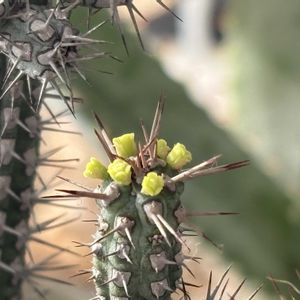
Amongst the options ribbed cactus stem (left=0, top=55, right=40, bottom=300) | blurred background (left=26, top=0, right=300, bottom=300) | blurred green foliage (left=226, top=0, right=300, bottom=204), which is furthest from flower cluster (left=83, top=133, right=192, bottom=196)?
blurred green foliage (left=226, top=0, right=300, bottom=204)

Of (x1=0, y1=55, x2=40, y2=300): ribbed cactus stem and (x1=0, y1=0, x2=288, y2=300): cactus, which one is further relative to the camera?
(x1=0, y1=55, x2=40, y2=300): ribbed cactus stem

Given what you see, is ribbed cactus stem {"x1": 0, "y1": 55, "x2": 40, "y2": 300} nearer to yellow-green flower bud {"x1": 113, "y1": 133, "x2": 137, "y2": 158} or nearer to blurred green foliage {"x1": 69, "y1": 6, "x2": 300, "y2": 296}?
yellow-green flower bud {"x1": 113, "y1": 133, "x2": 137, "y2": 158}

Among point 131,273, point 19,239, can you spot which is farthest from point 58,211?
point 131,273

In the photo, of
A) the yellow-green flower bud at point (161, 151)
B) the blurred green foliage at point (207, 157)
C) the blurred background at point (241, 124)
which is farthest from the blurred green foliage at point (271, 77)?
the yellow-green flower bud at point (161, 151)

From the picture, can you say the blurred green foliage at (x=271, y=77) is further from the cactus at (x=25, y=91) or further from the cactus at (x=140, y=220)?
the cactus at (x=140, y=220)

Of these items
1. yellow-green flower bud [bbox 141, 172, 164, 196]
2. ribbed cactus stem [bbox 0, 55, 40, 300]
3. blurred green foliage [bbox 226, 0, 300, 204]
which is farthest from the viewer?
blurred green foliage [bbox 226, 0, 300, 204]

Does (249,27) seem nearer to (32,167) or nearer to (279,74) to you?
(279,74)

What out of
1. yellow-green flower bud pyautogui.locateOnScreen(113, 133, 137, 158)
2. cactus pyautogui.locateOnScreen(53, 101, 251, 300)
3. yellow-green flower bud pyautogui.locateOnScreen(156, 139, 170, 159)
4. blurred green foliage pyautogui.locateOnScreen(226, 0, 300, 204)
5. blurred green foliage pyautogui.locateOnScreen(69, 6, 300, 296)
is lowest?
cactus pyautogui.locateOnScreen(53, 101, 251, 300)
